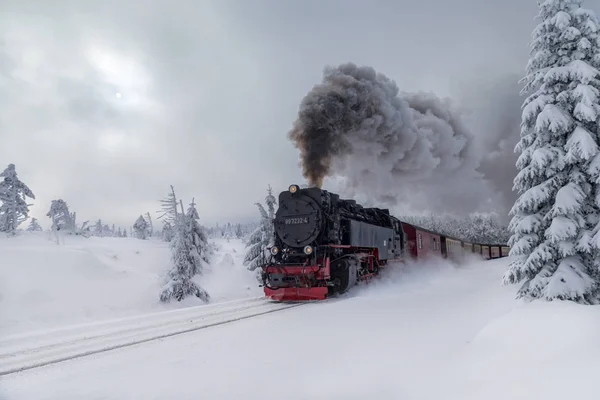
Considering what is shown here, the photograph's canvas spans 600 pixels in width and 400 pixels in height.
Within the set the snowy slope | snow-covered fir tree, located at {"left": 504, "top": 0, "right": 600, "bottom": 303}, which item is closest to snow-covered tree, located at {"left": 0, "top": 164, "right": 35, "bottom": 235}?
the snowy slope

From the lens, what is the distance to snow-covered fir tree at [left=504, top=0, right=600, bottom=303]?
755 cm

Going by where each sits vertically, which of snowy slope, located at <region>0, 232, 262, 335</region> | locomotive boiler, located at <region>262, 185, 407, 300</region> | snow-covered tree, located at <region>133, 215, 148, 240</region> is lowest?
snowy slope, located at <region>0, 232, 262, 335</region>

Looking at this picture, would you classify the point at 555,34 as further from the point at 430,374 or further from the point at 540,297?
the point at 430,374

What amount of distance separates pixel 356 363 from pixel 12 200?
38287 mm

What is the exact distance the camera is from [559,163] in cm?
788

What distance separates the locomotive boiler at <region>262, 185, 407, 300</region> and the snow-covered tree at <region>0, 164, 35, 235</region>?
29.1 meters

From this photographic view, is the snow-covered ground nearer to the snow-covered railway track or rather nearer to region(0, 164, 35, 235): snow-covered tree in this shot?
the snow-covered railway track

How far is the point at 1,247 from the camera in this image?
23859mm

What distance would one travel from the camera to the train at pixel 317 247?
1332 centimetres

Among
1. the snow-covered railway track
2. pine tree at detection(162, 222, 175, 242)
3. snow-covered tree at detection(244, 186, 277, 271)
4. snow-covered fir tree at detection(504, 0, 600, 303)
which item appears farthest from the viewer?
snow-covered tree at detection(244, 186, 277, 271)

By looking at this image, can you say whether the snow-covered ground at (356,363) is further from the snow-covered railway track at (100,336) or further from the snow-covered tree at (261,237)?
the snow-covered tree at (261,237)

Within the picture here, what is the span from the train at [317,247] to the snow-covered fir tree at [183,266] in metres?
3.94

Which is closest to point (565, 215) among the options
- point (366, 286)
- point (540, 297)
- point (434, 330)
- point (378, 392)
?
point (540, 297)

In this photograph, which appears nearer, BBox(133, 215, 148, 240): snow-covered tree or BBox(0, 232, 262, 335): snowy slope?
BBox(0, 232, 262, 335): snowy slope
